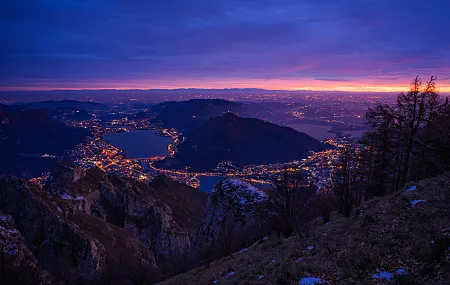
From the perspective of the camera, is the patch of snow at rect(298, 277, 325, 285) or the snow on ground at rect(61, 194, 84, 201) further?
the snow on ground at rect(61, 194, 84, 201)

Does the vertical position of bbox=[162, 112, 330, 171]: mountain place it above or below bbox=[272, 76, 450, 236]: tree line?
below

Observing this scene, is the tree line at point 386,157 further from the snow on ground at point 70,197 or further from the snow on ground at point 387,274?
the snow on ground at point 70,197

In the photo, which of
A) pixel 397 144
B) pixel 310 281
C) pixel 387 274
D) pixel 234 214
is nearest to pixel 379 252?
pixel 387 274

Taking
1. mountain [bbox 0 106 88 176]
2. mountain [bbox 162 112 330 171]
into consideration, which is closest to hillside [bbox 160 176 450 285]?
mountain [bbox 162 112 330 171]

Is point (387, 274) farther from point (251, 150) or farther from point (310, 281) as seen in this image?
point (251, 150)

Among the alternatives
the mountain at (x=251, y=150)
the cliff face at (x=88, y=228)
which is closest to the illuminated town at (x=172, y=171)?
the mountain at (x=251, y=150)

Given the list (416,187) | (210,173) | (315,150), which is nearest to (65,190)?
(416,187)

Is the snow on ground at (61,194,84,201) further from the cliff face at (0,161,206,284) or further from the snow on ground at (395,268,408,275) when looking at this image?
the snow on ground at (395,268,408,275)

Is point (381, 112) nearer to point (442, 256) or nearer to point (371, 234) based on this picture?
point (371, 234)

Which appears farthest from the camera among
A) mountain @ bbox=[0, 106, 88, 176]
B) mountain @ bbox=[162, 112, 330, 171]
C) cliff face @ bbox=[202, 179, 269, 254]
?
mountain @ bbox=[162, 112, 330, 171]
